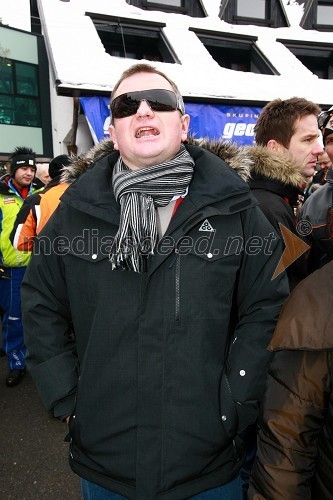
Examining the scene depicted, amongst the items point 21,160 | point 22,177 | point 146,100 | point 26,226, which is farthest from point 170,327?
point 21,160

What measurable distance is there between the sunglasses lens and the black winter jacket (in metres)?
0.30

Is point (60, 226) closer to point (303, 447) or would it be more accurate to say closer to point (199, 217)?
point (199, 217)

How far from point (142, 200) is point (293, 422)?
3.29 ft

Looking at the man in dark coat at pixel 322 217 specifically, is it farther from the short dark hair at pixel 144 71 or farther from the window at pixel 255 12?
the window at pixel 255 12

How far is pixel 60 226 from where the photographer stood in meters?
1.69

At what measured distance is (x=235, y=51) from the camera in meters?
14.8

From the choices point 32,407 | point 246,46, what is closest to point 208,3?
point 246,46

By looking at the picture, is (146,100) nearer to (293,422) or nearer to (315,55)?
(293,422)

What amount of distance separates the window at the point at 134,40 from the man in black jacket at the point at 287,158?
1094cm

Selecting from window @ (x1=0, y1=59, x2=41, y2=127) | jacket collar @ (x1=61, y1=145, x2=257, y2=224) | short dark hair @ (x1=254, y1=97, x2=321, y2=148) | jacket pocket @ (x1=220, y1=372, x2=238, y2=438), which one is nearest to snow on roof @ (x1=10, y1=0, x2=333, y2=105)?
window @ (x1=0, y1=59, x2=41, y2=127)

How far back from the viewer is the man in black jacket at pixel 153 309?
1482mm

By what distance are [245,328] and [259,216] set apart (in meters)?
0.50

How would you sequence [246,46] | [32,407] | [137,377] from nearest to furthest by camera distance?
[137,377] < [32,407] < [246,46]

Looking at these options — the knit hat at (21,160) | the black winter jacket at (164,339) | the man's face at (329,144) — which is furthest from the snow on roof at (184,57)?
the black winter jacket at (164,339)
